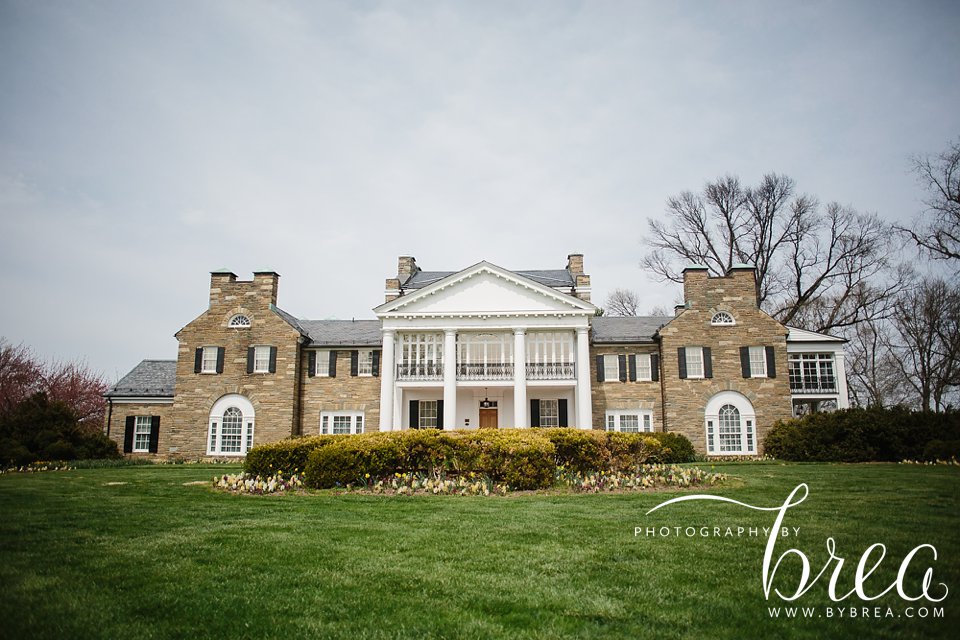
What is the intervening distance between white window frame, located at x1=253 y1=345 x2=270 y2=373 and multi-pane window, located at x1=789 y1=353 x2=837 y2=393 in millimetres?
24526

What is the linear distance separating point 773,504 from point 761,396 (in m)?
18.7

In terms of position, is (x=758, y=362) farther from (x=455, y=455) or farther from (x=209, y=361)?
(x=209, y=361)

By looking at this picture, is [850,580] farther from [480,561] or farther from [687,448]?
[687,448]

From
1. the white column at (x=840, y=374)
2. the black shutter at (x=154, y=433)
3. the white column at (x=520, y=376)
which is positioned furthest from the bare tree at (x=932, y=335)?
the black shutter at (x=154, y=433)

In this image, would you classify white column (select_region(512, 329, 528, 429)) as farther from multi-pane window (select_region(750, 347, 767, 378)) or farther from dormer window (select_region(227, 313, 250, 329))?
dormer window (select_region(227, 313, 250, 329))

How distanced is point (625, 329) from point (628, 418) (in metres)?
4.38

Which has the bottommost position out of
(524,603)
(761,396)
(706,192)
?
(524,603)

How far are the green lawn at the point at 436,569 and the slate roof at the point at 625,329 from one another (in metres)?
18.2

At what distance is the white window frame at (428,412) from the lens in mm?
28672

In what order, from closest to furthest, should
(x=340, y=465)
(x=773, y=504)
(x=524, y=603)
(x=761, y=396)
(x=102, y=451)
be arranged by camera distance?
(x=524, y=603) < (x=773, y=504) < (x=340, y=465) < (x=102, y=451) < (x=761, y=396)

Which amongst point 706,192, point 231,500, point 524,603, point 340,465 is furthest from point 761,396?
point 524,603

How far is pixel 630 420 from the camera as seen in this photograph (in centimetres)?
2803

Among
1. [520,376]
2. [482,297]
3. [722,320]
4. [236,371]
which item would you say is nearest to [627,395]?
[520,376]

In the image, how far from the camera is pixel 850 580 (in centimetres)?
528
